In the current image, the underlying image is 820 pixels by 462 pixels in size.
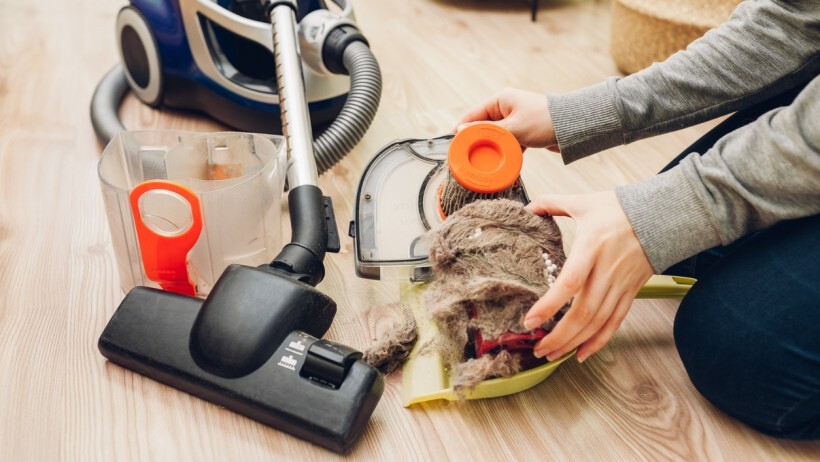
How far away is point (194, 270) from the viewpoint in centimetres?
73

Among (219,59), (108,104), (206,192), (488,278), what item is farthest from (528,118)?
(108,104)

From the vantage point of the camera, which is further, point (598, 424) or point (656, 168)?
point (656, 168)

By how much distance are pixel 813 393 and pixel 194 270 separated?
1.96ft

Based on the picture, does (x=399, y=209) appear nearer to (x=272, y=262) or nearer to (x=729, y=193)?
(x=272, y=262)

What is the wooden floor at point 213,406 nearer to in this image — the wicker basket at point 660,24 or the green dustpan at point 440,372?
the green dustpan at point 440,372

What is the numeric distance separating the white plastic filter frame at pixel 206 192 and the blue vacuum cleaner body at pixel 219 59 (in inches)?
9.1

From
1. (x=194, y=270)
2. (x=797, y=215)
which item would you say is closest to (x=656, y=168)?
(x=797, y=215)

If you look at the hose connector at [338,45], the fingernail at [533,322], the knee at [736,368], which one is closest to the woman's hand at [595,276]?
the fingernail at [533,322]

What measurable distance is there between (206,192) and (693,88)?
50cm

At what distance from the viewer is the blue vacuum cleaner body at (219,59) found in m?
0.98

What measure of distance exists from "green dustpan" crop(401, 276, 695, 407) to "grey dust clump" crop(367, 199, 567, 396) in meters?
0.02

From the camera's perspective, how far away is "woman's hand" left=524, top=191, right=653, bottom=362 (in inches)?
20.7

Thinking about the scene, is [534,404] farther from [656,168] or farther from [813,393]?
[656,168]

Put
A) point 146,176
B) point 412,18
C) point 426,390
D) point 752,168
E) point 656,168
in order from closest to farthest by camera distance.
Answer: point 752,168 < point 426,390 < point 146,176 < point 656,168 < point 412,18
